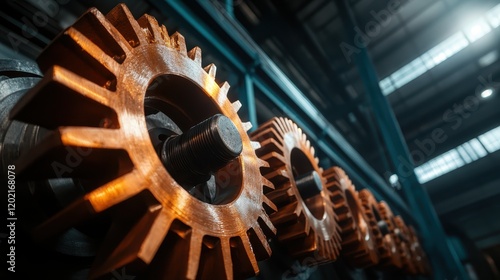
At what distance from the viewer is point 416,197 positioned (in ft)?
14.1

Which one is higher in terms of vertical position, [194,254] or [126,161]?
[126,161]

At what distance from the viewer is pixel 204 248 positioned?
93 centimetres

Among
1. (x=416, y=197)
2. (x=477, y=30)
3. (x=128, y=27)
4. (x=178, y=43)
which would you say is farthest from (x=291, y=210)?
(x=477, y=30)

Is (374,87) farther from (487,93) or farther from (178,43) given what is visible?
(487,93)

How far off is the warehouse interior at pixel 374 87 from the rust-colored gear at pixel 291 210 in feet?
0.60

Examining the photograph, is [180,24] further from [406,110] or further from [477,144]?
[477,144]

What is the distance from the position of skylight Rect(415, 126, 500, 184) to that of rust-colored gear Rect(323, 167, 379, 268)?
23.1 ft

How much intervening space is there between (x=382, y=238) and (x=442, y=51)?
7.00m

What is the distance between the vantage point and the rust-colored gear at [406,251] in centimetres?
318

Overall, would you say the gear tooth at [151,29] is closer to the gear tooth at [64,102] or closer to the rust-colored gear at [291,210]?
the gear tooth at [64,102]

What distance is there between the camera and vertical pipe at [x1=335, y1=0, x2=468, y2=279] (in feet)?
13.1

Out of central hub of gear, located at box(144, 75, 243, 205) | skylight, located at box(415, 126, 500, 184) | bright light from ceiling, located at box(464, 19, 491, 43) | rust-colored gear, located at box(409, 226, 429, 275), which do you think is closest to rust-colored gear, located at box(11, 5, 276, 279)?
central hub of gear, located at box(144, 75, 243, 205)

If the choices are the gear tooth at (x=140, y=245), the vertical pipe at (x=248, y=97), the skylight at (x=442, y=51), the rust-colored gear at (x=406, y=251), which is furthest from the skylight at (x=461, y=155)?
the gear tooth at (x=140, y=245)

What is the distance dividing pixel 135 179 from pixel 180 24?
1.47 metres
